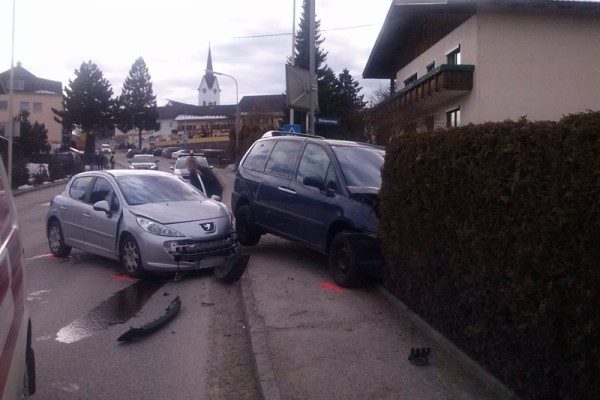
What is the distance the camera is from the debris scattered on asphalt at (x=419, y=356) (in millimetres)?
6105

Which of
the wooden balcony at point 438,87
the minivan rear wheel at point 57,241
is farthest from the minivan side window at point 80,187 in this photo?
the wooden balcony at point 438,87

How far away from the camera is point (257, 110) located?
64125mm

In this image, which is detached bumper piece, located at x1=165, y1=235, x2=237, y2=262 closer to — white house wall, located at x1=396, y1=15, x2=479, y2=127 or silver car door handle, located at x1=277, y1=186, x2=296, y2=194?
silver car door handle, located at x1=277, y1=186, x2=296, y2=194

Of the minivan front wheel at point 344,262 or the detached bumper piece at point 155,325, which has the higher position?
the minivan front wheel at point 344,262

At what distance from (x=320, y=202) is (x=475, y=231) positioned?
14.0 feet

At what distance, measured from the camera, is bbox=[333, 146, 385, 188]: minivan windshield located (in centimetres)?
973

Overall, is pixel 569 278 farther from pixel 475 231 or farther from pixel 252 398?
pixel 252 398

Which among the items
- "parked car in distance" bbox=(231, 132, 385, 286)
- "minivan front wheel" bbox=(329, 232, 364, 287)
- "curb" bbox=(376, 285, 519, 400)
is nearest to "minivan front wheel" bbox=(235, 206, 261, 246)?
"parked car in distance" bbox=(231, 132, 385, 286)

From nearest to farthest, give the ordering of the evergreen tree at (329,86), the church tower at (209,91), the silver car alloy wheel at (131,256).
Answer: the silver car alloy wheel at (131,256) → the evergreen tree at (329,86) → the church tower at (209,91)

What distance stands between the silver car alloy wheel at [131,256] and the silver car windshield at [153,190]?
712 mm

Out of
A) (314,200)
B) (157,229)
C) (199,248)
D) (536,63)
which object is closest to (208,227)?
(199,248)

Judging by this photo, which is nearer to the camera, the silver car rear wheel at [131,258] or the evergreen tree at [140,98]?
the silver car rear wheel at [131,258]

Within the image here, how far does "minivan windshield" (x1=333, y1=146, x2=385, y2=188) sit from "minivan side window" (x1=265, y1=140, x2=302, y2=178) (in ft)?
2.98

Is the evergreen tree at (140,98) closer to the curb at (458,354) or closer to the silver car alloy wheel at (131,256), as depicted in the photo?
the silver car alloy wheel at (131,256)
